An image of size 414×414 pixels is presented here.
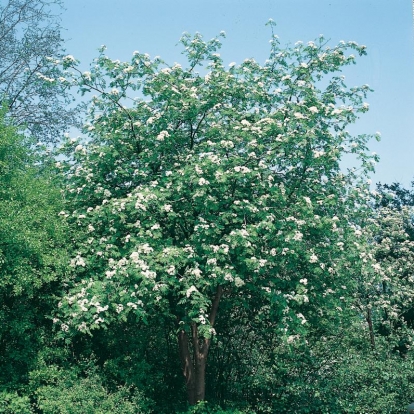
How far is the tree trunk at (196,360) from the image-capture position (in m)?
11.7

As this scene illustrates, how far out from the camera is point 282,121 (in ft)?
33.8

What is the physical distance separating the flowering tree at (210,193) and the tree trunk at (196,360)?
0.07 m

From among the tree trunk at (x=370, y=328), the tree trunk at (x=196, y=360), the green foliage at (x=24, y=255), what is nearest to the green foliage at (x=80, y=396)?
the green foliage at (x=24, y=255)

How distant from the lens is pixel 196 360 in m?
11.9

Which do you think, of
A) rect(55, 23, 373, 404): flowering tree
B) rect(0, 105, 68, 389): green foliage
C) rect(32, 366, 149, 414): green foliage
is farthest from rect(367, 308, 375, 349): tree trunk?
rect(0, 105, 68, 389): green foliage

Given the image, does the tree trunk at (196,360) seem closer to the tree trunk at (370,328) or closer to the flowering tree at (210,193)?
the flowering tree at (210,193)

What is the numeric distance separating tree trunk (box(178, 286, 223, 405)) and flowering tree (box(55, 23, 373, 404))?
7cm

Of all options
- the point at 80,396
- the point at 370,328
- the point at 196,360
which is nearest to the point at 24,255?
the point at 80,396

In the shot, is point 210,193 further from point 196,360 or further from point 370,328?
point 370,328

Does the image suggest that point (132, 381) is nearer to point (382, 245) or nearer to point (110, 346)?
point (110, 346)

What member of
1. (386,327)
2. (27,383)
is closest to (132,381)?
(27,383)

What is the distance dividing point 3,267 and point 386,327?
11344mm

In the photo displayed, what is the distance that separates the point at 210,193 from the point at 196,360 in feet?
13.8

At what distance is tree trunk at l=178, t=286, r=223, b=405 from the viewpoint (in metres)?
11.7
